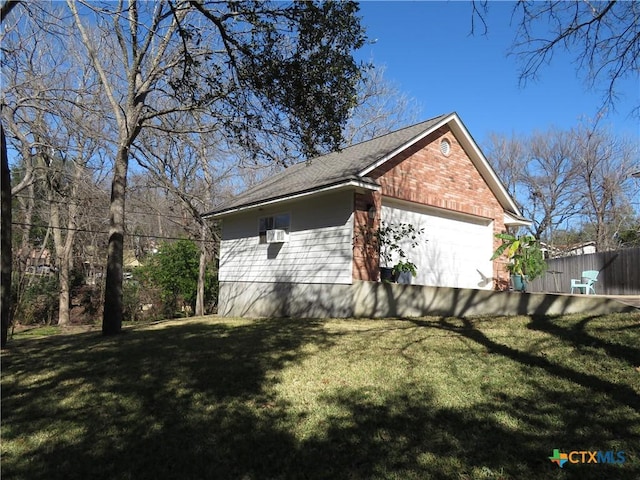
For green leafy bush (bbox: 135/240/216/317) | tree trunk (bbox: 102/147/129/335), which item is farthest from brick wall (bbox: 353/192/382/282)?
green leafy bush (bbox: 135/240/216/317)

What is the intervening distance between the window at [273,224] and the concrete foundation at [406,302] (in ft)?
5.31

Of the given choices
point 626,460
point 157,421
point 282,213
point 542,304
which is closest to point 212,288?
point 282,213

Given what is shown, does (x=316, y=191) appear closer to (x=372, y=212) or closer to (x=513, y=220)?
(x=372, y=212)

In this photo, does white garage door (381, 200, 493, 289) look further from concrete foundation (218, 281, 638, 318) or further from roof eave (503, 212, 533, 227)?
concrete foundation (218, 281, 638, 318)

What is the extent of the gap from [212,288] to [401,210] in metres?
12.0

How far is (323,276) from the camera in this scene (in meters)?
10.9

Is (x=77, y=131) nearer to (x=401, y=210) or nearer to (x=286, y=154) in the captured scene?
(x=286, y=154)

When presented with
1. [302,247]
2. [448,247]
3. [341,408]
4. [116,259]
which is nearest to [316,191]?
[302,247]

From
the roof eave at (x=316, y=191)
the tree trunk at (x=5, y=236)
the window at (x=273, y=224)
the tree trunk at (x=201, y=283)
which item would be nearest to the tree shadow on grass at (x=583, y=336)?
the roof eave at (x=316, y=191)

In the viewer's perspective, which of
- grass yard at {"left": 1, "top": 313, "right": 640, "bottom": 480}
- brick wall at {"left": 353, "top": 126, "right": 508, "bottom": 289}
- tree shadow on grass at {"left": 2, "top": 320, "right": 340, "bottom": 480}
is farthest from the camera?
brick wall at {"left": 353, "top": 126, "right": 508, "bottom": 289}

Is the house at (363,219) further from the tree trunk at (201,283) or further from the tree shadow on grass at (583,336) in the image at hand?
the tree trunk at (201,283)

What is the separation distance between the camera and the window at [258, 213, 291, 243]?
41.4ft

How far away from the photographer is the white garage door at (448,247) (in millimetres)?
11727

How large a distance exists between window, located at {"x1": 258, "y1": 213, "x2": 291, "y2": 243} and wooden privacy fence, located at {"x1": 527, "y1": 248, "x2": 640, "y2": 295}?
756cm
